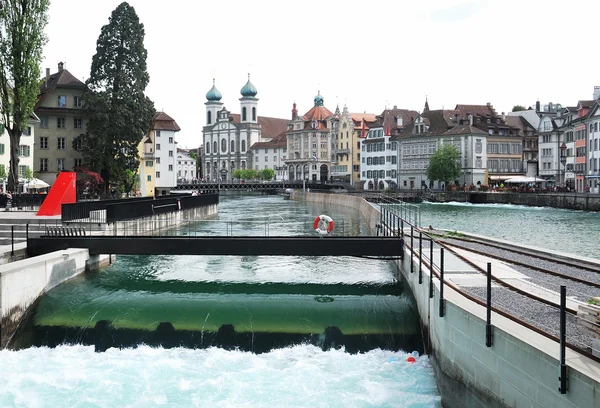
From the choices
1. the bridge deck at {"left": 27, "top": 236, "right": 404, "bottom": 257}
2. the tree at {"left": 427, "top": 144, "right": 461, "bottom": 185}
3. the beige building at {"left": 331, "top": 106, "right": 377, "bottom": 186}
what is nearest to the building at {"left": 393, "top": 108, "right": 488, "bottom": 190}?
the tree at {"left": 427, "top": 144, "right": 461, "bottom": 185}

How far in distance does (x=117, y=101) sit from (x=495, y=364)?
5527 centimetres

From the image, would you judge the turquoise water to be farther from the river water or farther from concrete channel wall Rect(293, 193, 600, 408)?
concrete channel wall Rect(293, 193, 600, 408)

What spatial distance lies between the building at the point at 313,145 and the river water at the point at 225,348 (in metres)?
130

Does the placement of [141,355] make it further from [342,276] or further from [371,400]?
[342,276]

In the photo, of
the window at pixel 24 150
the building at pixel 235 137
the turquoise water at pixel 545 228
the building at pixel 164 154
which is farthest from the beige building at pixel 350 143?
the window at pixel 24 150

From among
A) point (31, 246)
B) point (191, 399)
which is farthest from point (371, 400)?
point (31, 246)

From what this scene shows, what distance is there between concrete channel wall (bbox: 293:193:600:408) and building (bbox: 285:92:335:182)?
139m

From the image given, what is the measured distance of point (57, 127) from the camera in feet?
220

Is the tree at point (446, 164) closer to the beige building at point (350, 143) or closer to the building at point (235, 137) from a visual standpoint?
the beige building at point (350, 143)

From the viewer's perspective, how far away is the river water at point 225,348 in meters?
14.1

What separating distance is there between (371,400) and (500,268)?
579 centimetres

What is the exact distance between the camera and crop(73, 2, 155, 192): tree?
5928 centimetres

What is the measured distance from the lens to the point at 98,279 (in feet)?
78.7

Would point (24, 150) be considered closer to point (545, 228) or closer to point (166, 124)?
point (166, 124)
